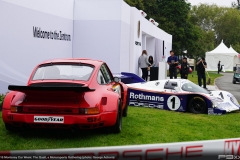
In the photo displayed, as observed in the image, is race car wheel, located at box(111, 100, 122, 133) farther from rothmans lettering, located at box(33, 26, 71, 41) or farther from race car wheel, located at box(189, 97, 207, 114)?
rothmans lettering, located at box(33, 26, 71, 41)

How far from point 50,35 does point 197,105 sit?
21.8ft

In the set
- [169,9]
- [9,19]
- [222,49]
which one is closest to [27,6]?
[9,19]

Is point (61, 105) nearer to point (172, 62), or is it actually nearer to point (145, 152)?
point (145, 152)

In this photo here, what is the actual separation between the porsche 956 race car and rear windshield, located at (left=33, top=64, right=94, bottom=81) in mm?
4677

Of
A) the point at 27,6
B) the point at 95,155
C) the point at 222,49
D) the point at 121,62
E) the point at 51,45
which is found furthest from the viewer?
the point at 222,49

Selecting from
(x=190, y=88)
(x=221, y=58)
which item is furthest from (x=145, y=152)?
(x=221, y=58)

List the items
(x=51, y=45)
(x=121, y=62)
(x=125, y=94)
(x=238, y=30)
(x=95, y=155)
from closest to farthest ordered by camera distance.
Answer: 1. (x=95, y=155)
2. (x=125, y=94)
3. (x=51, y=45)
4. (x=121, y=62)
5. (x=238, y=30)

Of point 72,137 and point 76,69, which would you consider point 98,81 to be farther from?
point 72,137

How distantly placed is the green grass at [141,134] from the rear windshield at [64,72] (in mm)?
1038

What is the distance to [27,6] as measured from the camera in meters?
13.6

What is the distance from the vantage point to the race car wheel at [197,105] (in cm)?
1128

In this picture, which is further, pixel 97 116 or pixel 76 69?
pixel 76 69

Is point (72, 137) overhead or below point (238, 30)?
below

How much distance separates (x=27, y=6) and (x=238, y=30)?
3153 inches
